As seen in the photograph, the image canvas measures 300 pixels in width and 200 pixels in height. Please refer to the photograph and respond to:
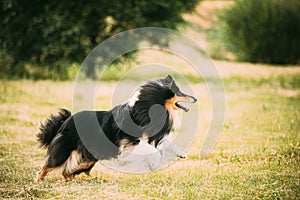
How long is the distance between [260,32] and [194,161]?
31.7 ft

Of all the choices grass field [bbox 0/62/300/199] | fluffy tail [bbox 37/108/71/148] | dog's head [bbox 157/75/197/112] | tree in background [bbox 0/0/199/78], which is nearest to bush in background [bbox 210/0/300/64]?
tree in background [bbox 0/0/199/78]

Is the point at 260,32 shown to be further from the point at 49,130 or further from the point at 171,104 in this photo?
the point at 49,130

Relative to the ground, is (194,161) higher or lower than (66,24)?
lower

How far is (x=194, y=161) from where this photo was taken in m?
5.07

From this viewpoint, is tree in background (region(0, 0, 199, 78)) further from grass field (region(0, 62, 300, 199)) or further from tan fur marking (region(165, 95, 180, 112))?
tan fur marking (region(165, 95, 180, 112))

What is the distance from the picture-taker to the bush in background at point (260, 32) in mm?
13914

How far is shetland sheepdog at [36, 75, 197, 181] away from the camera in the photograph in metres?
4.12

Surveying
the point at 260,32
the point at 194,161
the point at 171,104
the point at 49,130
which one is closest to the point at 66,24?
the point at 194,161

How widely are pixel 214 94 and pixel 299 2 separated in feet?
20.5

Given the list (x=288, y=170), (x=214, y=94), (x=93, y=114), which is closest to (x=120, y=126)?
(x=93, y=114)

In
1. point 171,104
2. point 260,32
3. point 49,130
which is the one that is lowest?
point 49,130

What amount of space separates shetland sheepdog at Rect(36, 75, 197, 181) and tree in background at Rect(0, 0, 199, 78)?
4777 mm

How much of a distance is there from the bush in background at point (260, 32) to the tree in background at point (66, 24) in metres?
4.30

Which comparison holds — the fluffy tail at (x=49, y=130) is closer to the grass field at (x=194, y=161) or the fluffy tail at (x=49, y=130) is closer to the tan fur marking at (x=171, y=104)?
the grass field at (x=194, y=161)
